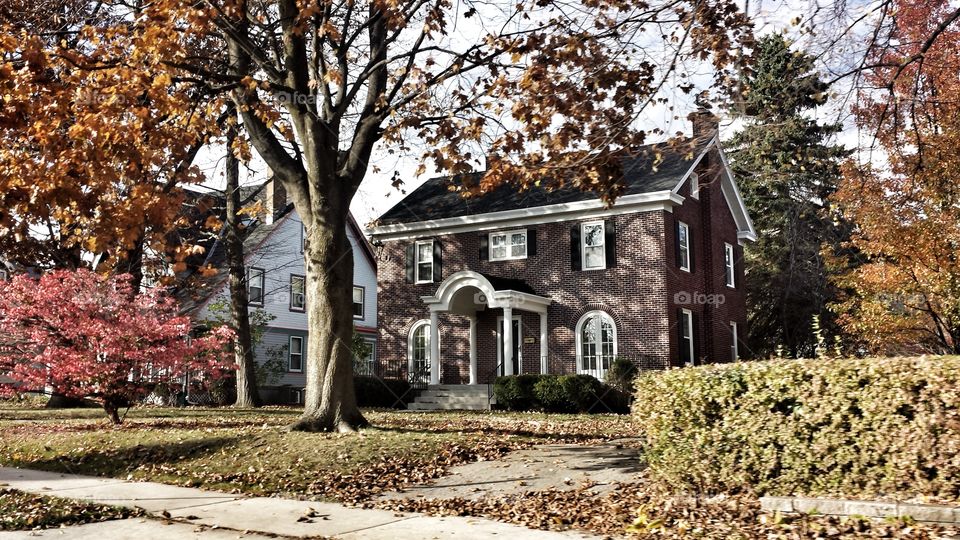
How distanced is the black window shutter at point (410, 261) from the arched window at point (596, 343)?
676cm

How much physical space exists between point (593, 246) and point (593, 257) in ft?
1.12

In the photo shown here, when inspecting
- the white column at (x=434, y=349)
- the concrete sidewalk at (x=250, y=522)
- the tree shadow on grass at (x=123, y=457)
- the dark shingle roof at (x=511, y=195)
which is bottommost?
the concrete sidewalk at (x=250, y=522)

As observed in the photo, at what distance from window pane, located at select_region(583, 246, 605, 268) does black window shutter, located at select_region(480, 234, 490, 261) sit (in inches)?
141

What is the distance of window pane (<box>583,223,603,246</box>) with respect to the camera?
2527cm

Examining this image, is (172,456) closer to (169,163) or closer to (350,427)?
(350,427)

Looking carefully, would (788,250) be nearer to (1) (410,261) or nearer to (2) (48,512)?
(1) (410,261)

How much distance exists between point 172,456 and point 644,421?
23.9ft

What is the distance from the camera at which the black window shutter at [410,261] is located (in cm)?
2895

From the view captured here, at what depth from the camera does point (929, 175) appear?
1734 cm

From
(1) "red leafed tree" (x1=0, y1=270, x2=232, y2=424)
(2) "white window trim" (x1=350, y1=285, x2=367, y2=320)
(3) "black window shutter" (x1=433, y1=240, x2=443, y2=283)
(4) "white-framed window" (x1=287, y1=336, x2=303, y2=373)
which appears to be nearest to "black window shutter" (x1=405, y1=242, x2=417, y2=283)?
(3) "black window shutter" (x1=433, y1=240, x2=443, y2=283)

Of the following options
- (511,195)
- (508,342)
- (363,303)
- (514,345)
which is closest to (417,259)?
(511,195)

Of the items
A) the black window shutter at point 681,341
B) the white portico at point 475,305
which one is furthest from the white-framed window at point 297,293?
the black window shutter at point 681,341

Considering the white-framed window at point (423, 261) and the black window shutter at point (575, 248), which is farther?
the white-framed window at point (423, 261)

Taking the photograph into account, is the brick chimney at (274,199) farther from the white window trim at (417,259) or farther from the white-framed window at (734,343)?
the white-framed window at (734,343)
